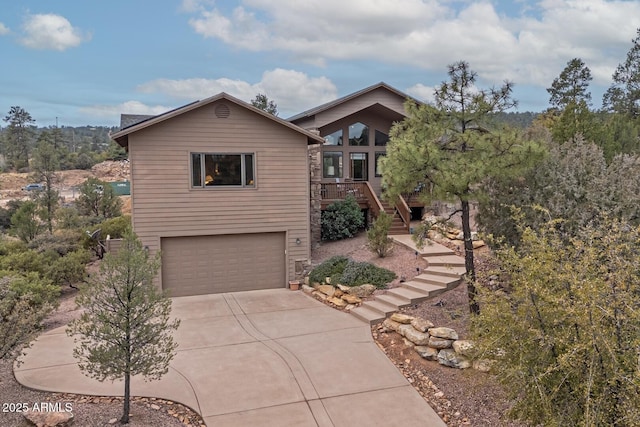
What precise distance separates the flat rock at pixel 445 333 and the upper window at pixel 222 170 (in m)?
6.93

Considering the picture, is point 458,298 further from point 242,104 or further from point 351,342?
point 242,104

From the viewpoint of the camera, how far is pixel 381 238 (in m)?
13.0

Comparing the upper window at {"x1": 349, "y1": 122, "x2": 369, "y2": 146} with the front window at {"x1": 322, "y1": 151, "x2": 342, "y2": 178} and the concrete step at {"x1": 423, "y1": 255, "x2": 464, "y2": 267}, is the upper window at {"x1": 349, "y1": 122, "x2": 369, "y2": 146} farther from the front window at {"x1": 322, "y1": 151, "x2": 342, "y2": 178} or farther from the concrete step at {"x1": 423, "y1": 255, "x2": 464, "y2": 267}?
the concrete step at {"x1": 423, "y1": 255, "x2": 464, "y2": 267}

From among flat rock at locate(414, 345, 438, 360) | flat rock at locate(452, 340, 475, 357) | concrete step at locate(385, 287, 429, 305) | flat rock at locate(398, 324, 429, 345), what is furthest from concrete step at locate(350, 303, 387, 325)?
flat rock at locate(452, 340, 475, 357)

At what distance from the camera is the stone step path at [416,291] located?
9.59 m

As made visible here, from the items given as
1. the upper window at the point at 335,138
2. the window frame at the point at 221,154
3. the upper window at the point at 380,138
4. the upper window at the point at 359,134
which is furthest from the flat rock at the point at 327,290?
the upper window at the point at 380,138

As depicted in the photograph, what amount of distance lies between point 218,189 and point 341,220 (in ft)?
17.7

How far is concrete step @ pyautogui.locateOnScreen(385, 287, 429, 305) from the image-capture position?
9748 mm

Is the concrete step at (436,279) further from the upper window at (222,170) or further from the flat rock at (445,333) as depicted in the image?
the upper window at (222,170)

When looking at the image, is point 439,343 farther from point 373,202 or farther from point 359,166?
point 359,166

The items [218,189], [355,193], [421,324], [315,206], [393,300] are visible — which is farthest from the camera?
[355,193]

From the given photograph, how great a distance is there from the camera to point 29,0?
43.1 feet

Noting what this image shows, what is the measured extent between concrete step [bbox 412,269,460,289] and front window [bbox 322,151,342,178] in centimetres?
884

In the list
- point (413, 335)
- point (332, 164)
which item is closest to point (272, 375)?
point (413, 335)
